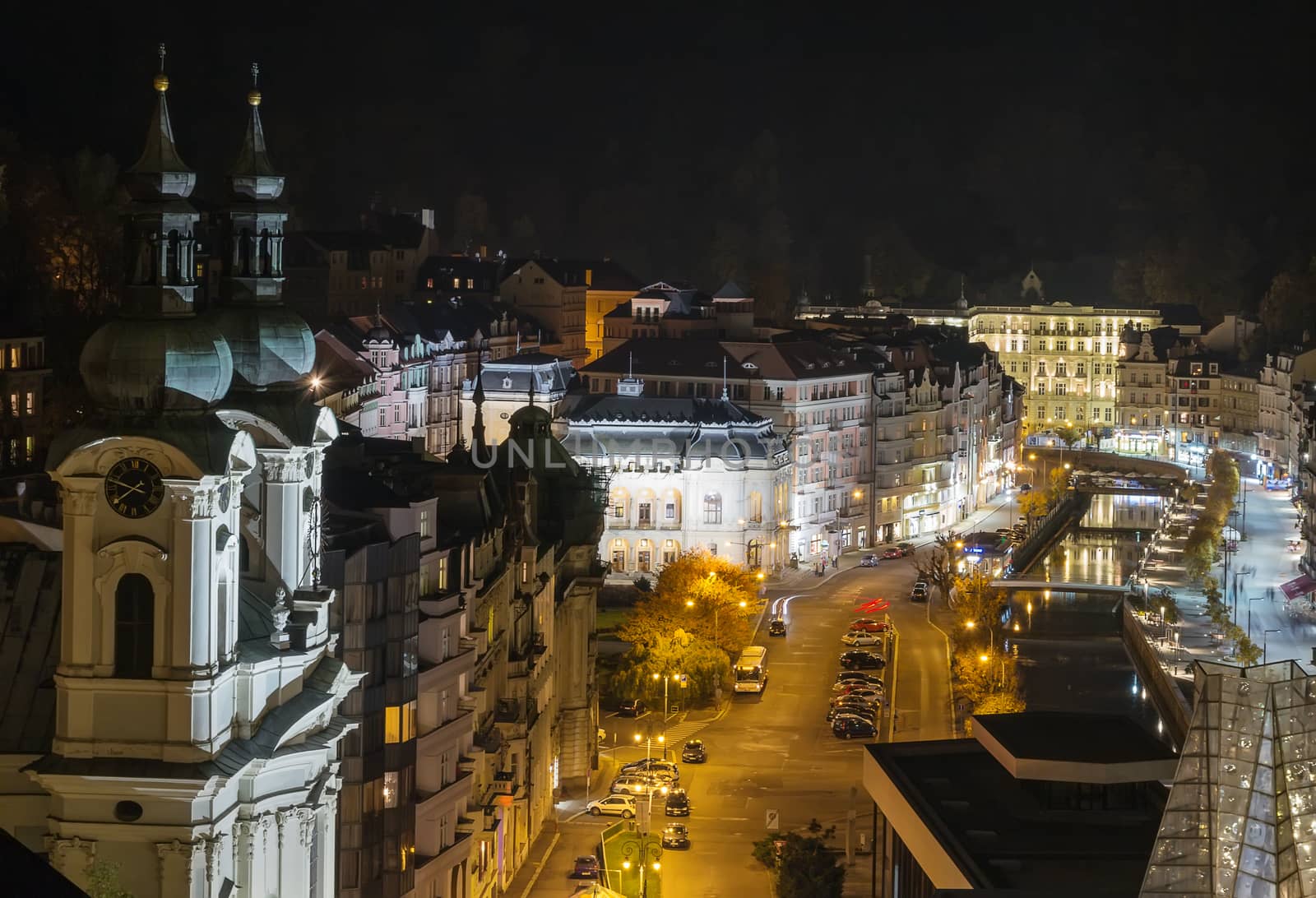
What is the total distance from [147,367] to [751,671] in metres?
50.6

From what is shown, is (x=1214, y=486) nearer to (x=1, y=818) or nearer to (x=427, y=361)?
(x=427, y=361)

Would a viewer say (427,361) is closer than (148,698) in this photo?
No

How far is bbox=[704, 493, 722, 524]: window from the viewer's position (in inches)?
4099

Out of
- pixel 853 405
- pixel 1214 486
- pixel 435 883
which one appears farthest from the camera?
pixel 1214 486

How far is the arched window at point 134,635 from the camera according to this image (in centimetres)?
3194

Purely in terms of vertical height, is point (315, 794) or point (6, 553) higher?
point (6, 553)

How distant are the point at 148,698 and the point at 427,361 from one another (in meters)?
90.7

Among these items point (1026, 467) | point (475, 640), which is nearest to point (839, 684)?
point (475, 640)

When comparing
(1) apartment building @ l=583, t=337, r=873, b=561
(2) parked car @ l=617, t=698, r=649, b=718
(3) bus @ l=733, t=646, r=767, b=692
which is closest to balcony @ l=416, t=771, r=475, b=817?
(2) parked car @ l=617, t=698, r=649, b=718

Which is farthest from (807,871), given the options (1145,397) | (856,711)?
(1145,397)

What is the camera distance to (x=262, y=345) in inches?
1495

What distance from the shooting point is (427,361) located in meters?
122

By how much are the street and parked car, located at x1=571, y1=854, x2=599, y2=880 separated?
26cm

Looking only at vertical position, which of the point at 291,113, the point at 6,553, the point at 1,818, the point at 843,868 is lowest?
the point at 843,868
